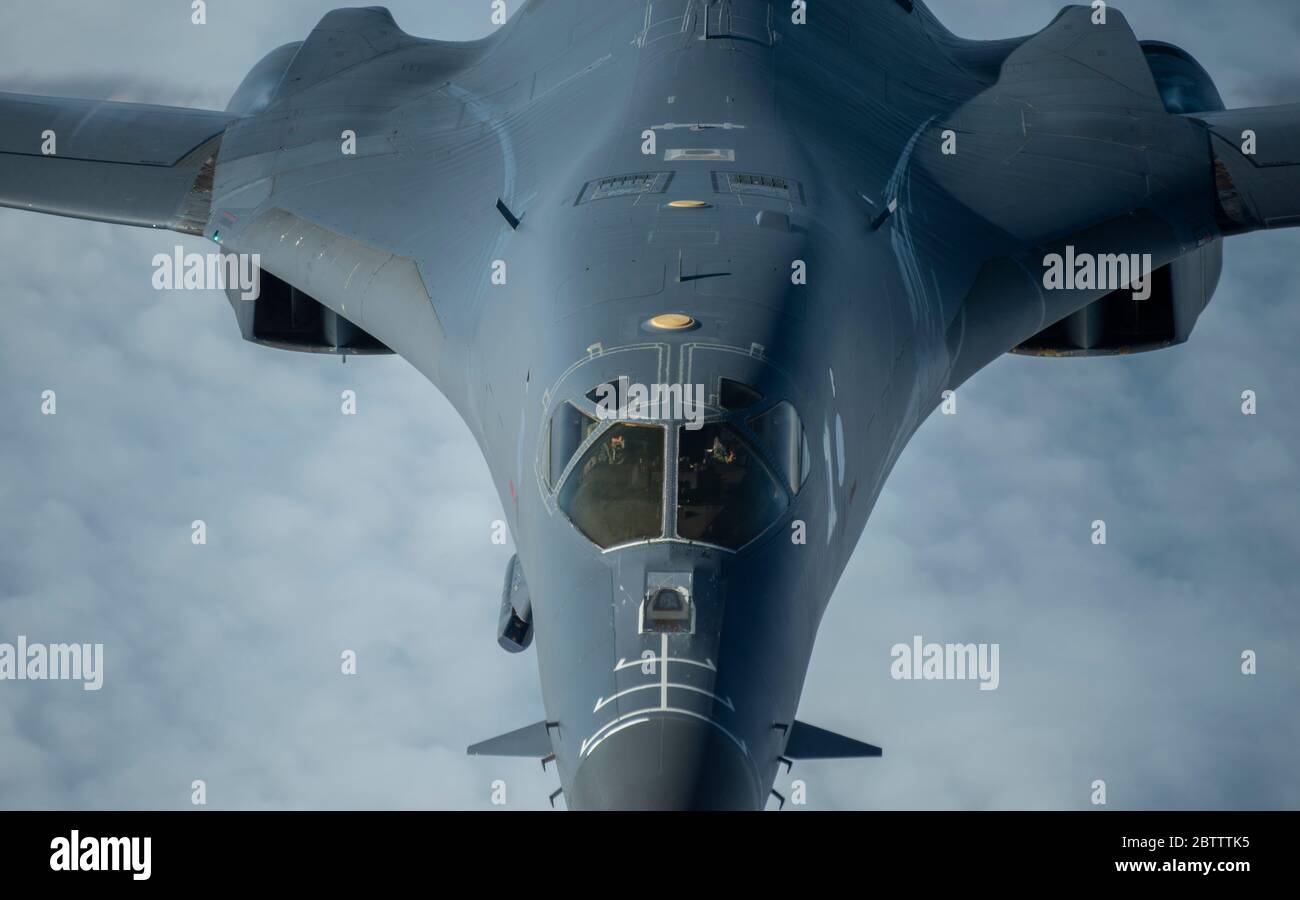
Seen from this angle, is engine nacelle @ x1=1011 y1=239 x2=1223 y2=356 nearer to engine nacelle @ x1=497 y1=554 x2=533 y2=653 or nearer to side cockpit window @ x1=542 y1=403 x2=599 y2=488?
engine nacelle @ x1=497 y1=554 x2=533 y2=653

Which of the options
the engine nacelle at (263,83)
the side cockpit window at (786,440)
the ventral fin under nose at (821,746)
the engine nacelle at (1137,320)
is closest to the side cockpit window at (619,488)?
the side cockpit window at (786,440)

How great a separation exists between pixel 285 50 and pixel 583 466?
1405cm

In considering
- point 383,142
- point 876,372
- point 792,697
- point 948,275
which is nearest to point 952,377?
point 948,275

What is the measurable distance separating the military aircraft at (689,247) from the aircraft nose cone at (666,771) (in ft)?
0.08

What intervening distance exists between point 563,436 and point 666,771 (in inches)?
125

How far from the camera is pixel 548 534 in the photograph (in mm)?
15977

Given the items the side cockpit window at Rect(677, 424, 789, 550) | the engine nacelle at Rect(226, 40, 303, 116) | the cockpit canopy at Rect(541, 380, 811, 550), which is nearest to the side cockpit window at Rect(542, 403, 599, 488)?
the cockpit canopy at Rect(541, 380, 811, 550)

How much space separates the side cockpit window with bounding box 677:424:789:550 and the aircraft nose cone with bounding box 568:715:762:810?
1.63 metres

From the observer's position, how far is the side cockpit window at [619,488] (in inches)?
604

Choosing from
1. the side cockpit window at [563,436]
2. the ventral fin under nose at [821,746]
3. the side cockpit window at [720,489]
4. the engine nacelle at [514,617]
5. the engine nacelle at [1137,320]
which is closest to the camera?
the side cockpit window at [720,489]

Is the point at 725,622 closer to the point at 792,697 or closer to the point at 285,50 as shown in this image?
the point at 792,697

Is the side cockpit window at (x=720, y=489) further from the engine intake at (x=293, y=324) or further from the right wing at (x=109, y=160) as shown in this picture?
the right wing at (x=109, y=160)

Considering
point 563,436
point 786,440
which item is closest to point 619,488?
point 563,436

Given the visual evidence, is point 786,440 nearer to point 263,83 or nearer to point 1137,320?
point 1137,320
